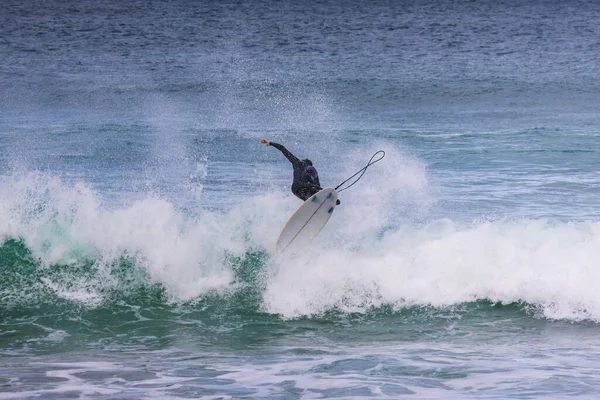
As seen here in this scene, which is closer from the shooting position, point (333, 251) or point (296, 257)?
point (296, 257)

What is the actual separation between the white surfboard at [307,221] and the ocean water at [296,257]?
234 millimetres

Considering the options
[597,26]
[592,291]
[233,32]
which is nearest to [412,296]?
[592,291]

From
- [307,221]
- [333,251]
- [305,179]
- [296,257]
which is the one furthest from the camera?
[333,251]

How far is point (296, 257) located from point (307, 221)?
64 centimetres

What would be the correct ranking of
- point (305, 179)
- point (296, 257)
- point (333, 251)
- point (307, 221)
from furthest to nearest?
point (333, 251) → point (296, 257) → point (307, 221) → point (305, 179)

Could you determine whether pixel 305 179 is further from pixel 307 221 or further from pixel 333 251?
pixel 333 251

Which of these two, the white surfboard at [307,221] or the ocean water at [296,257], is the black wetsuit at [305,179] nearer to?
the white surfboard at [307,221]

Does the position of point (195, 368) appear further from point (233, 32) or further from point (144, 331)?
point (233, 32)

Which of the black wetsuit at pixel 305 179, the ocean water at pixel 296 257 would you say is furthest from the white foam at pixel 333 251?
the black wetsuit at pixel 305 179

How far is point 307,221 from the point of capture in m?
12.2

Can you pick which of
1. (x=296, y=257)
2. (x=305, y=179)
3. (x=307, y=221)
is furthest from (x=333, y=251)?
(x=305, y=179)

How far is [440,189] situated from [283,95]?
2168 cm

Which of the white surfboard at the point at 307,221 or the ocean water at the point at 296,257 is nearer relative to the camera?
the ocean water at the point at 296,257

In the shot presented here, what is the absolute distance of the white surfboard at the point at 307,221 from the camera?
1198cm
